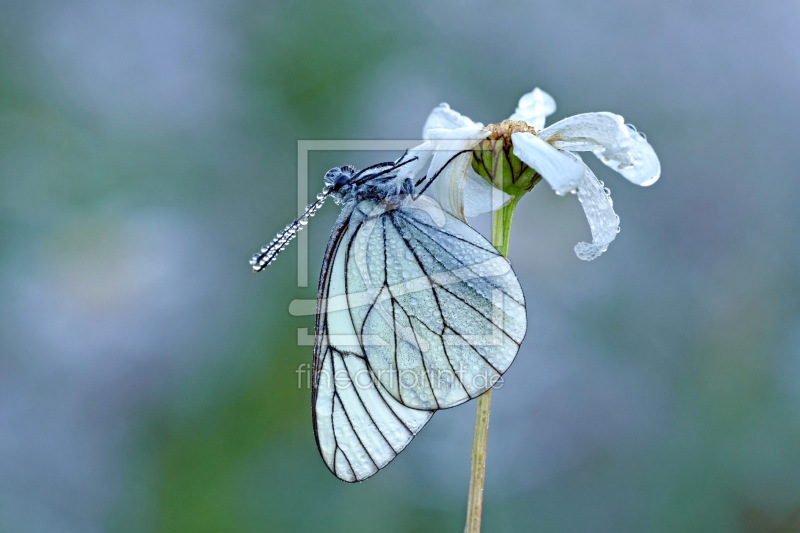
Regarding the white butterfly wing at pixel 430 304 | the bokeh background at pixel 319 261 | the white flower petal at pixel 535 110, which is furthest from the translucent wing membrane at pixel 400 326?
the bokeh background at pixel 319 261

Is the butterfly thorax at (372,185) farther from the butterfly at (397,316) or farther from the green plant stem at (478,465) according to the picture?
the green plant stem at (478,465)

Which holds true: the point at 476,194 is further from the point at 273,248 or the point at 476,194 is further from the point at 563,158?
the point at 273,248

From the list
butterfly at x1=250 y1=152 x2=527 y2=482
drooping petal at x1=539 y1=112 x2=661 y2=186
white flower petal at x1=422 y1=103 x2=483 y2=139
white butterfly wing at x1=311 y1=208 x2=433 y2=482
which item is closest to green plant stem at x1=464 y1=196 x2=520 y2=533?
butterfly at x1=250 y1=152 x2=527 y2=482

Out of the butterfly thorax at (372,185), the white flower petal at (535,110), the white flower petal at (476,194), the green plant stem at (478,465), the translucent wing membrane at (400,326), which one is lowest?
the green plant stem at (478,465)

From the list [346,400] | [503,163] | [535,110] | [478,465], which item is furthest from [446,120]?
[478,465]

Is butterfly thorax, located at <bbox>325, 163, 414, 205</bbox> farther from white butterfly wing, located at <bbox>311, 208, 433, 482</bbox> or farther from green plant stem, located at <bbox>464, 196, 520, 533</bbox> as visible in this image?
green plant stem, located at <bbox>464, 196, 520, 533</bbox>

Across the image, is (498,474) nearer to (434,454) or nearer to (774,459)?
(434,454)

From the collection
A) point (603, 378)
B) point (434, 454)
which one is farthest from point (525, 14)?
point (434, 454)
